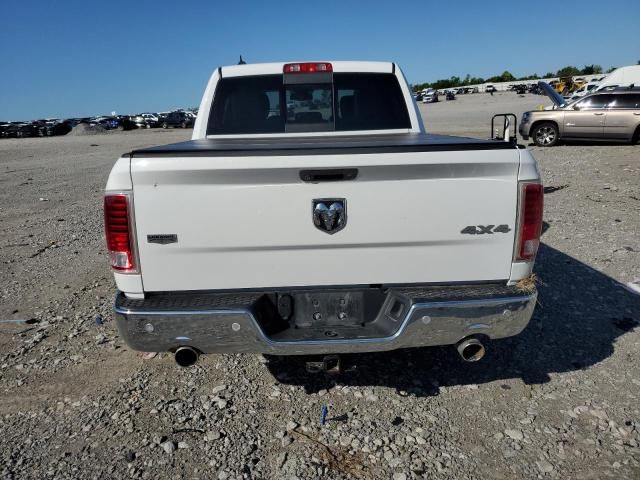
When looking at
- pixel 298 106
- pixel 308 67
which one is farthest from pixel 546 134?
pixel 298 106

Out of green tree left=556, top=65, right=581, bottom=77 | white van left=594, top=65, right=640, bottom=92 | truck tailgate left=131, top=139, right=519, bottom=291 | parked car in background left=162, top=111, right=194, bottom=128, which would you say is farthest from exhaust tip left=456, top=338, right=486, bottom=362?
green tree left=556, top=65, right=581, bottom=77

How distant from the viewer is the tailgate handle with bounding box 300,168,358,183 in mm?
2645

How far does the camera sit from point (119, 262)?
2.72 metres

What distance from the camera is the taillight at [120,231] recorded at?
2619 mm

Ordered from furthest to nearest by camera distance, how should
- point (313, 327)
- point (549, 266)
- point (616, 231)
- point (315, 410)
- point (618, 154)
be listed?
point (618, 154) < point (616, 231) < point (549, 266) < point (315, 410) < point (313, 327)

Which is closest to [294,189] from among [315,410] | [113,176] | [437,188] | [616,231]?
[437,188]

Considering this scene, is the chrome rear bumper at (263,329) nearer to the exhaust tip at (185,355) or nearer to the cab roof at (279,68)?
the exhaust tip at (185,355)

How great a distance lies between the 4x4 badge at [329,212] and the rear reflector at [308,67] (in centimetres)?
245

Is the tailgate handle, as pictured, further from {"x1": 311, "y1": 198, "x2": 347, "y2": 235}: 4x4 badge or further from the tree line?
the tree line

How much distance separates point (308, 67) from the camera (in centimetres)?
475

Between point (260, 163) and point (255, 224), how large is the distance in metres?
0.32

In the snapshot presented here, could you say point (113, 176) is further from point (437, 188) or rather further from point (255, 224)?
point (437, 188)

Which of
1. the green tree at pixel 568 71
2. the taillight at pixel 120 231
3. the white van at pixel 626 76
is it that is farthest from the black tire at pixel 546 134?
the green tree at pixel 568 71

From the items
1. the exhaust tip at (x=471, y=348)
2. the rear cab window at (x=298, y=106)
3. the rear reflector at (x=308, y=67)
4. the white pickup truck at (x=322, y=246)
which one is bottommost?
the exhaust tip at (x=471, y=348)
